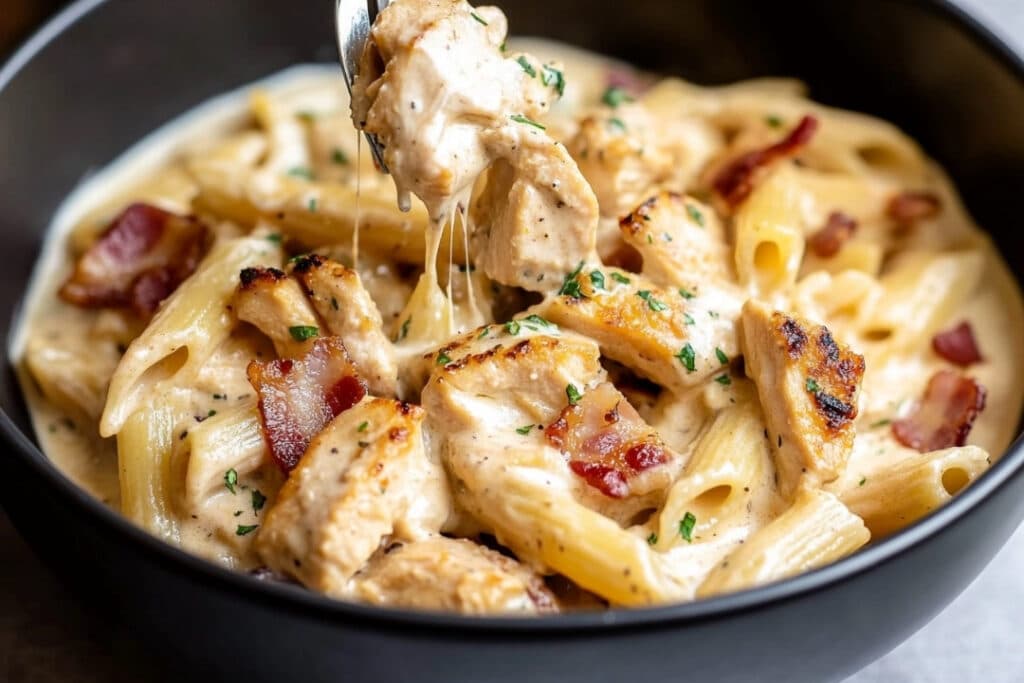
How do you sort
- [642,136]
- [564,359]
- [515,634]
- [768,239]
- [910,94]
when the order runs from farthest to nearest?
[910,94] < [642,136] < [768,239] < [564,359] < [515,634]

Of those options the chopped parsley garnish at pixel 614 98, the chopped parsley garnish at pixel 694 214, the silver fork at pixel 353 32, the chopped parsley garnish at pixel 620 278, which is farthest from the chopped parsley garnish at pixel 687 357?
the chopped parsley garnish at pixel 614 98

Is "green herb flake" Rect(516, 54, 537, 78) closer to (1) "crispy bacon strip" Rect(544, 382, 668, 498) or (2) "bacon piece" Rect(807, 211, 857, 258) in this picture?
(1) "crispy bacon strip" Rect(544, 382, 668, 498)

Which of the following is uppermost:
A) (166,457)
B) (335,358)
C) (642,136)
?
(642,136)

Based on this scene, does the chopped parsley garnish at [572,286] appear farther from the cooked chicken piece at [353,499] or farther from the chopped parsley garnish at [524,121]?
the cooked chicken piece at [353,499]

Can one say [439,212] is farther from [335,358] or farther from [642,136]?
[642,136]

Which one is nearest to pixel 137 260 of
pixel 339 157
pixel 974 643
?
pixel 339 157

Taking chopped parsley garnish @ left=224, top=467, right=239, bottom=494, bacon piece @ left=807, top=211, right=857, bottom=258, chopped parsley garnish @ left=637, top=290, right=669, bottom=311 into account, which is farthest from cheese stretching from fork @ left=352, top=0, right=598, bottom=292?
bacon piece @ left=807, top=211, right=857, bottom=258

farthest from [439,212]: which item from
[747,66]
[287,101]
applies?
[747,66]
